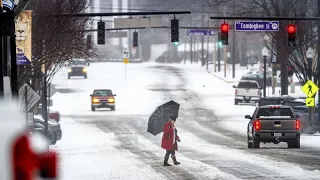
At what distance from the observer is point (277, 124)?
99.0ft

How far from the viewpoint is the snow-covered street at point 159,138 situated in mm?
21906

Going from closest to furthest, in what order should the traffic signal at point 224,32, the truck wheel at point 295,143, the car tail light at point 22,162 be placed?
the car tail light at point 22,162 → the truck wheel at point 295,143 → the traffic signal at point 224,32

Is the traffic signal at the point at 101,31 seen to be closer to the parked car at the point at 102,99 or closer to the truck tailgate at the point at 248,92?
the parked car at the point at 102,99

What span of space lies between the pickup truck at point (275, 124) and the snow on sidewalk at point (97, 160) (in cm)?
510

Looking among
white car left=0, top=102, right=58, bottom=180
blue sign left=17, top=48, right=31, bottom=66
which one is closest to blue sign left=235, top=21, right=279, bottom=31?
blue sign left=17, top=48, right=31, bottom=66

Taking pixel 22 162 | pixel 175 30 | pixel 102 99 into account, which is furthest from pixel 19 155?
pixel 102 99

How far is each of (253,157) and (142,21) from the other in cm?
4831

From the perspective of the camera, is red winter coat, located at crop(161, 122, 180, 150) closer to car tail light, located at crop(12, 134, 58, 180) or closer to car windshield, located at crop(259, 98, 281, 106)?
car windshield, located at crop(259, 98, 281, 106)

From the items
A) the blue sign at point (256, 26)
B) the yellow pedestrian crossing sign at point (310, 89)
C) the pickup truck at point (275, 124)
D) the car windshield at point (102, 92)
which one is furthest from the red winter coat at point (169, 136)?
the car windshield at point (102, 92)

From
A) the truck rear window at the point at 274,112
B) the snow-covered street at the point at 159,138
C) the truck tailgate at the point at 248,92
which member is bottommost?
the snow-covered street at the point at 159,138

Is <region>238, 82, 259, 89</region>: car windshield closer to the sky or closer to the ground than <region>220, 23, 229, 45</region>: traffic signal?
closer to the ground

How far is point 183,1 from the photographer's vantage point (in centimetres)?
9075

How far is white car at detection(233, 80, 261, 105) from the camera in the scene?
2489 inches

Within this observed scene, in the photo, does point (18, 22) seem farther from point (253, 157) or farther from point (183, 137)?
point (183, 137)
